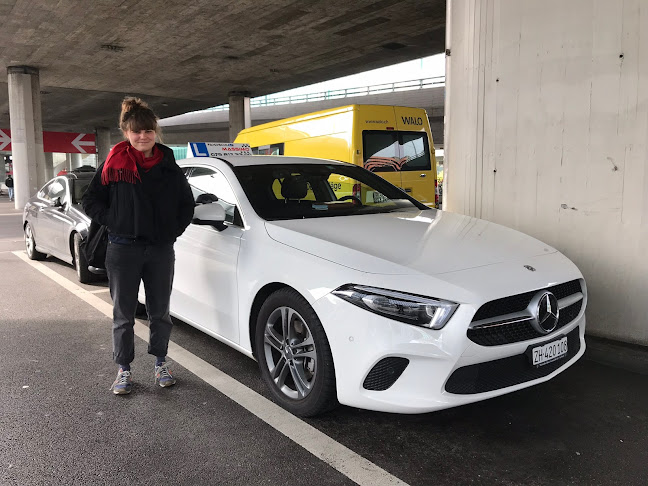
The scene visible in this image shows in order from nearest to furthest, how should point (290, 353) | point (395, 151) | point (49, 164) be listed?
point (290, 353) < point (395, 151) < point (49, 164)

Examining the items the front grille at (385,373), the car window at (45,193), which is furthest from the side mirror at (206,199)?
the car window at (45,193)

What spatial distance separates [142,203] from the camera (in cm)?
326

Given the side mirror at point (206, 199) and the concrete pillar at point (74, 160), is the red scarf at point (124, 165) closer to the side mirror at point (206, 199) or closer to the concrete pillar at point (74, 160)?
the side mirror at point (206, 199)

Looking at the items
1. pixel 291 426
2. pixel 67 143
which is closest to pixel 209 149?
pixel 291 426

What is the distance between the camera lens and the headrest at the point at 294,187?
4.03m

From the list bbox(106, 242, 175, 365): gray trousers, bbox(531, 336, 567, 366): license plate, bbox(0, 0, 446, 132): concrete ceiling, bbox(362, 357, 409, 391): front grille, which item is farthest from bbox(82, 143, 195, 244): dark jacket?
bbox(0, 0, 446, 132): concrete ceiling

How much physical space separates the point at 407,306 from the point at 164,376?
1874mm

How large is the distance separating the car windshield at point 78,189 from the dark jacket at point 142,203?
422 cm

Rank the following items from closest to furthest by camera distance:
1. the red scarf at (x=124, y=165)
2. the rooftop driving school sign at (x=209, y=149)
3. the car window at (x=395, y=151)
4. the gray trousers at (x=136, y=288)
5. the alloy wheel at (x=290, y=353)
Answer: the alloy wheel at (x=290, y=353) → the red scarf at (x=124, y=165) → the gray trousers at (x=136, y=288) → the rooftop driving school sign at (x=209, y=149) → the car window at (x=395, y=151)

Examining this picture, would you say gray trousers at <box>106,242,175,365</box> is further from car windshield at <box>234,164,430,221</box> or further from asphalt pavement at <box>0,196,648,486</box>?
car windshield at <box>234,164,430,221</box>

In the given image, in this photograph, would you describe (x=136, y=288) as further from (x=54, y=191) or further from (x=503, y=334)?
(x=54, y=191)

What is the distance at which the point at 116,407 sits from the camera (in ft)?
10.8

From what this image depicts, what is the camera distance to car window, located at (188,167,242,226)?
12.2 feet

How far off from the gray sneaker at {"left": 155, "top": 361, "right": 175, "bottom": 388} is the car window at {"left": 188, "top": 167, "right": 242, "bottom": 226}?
1.08 m
